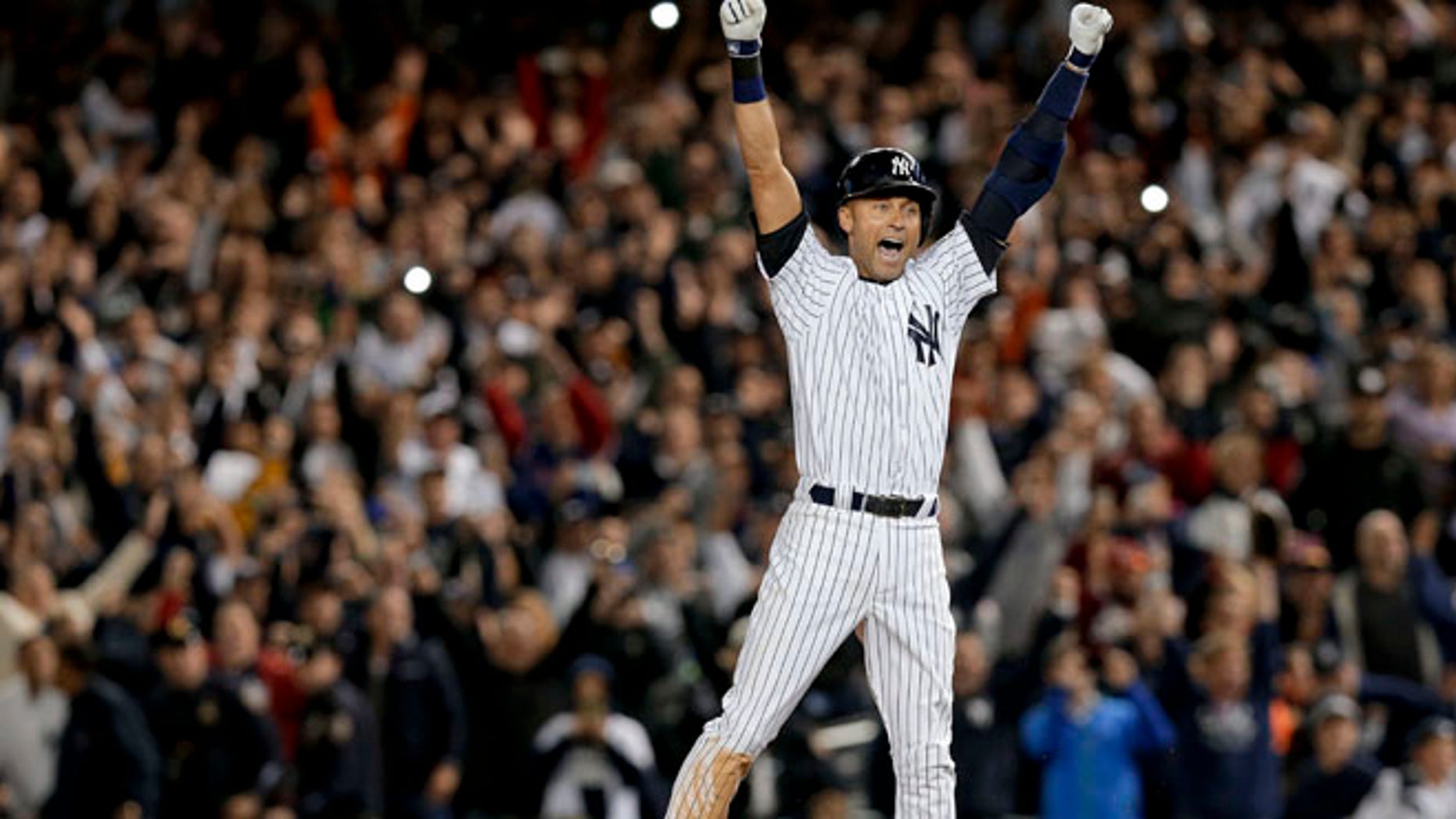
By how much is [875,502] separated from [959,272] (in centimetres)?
83

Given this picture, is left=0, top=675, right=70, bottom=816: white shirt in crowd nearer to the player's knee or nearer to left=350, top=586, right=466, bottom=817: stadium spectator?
left=350, top=586, right=466, bottom=817: stadium spectator

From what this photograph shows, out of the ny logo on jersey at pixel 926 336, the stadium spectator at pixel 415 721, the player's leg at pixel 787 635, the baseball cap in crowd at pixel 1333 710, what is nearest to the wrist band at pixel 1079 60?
the ny logo on jersey at pixel 926 336

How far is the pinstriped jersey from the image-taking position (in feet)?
28.7

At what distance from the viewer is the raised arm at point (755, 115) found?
8625mm

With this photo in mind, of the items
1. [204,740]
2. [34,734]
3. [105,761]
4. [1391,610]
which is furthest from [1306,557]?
[34,734]

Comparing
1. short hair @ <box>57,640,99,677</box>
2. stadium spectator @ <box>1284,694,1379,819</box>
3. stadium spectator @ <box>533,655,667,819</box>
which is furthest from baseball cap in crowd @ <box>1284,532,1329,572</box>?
short hair @ <box>57,640,99,677</box>

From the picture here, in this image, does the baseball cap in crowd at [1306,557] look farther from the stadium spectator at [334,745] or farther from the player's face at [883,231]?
the player's face at [883,231]

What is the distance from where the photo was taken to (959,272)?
9086 millimetres

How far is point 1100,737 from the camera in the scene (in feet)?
42.0

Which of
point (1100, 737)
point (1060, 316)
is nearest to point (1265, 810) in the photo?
point (1100, 737)

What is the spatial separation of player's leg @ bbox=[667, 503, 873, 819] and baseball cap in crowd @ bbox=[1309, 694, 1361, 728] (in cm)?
507

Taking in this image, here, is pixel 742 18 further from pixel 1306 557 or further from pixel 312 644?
pixel 1306 557

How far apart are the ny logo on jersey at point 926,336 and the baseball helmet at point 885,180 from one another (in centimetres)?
32

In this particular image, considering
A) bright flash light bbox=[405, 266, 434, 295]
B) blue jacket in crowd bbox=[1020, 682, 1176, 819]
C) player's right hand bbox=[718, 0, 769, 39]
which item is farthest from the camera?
bright flash light bbox=[405, 266, 434, 295]
